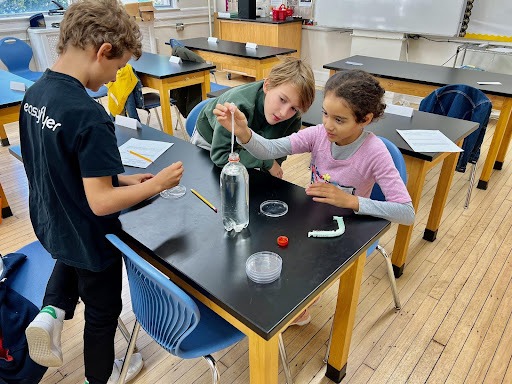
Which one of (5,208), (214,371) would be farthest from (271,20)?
(214,371)

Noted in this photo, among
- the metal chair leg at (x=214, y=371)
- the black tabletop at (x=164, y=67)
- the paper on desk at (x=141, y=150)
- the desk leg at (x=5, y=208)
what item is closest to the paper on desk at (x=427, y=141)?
the paper on desk at (x=141, y=150)

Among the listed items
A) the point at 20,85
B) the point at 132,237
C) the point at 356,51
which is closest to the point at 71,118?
the point at 132,237

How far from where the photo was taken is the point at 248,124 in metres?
1.49

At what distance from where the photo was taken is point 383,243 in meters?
2.29

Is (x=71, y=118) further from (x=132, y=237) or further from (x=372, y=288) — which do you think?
(x=372, y=288)

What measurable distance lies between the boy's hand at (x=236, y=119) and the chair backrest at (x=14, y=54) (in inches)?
150

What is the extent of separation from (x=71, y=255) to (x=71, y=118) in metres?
0.42

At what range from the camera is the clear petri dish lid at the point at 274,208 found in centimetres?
116

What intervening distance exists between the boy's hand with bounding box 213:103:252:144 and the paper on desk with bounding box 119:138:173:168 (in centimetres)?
40

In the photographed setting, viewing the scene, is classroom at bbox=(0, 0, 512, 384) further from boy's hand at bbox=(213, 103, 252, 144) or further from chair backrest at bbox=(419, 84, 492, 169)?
boy's hand at bbox=(213, 103, 252, 144)

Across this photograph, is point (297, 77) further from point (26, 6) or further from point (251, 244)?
point (26, 6)

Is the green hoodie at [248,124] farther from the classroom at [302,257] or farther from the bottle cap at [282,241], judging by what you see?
the bottle cap at [282,241]

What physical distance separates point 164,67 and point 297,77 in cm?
220

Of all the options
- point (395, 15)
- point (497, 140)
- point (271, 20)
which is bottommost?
point (497, 140)
